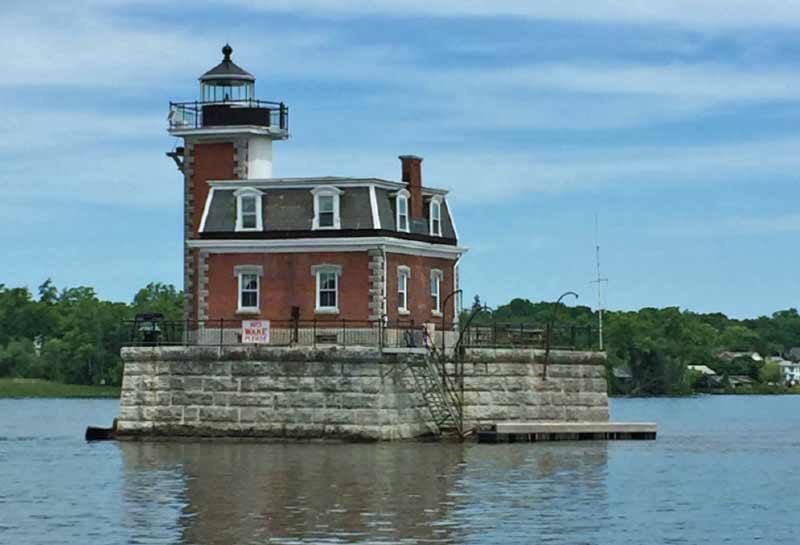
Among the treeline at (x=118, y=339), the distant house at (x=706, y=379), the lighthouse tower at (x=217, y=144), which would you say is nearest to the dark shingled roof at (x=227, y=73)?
the lighthouse tower at (x=217, y=144)

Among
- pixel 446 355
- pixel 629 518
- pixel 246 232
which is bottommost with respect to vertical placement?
pixel 629 518

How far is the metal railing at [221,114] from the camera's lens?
6600 cm

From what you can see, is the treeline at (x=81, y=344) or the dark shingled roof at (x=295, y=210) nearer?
the dark shingled roof at (x=295, y=210)

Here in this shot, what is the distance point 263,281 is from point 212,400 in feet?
15.9

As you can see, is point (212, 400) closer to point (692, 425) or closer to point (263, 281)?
point (263, 281)

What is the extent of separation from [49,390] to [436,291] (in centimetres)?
8508

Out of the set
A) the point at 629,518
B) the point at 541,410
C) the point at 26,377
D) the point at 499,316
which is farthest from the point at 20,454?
the point at 499,316

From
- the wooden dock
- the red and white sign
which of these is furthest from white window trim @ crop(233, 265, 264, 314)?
the wooden dock

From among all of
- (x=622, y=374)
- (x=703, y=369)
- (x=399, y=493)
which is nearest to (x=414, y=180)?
(x=399, y=493)

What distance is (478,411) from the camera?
6109cm

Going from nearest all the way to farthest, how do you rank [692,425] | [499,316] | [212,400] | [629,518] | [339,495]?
[629,518]
[339,495]
[212,400]
[692,425]
[499,316]

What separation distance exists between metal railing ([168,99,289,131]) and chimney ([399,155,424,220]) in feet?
14.9

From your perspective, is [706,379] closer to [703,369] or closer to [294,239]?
[703,369]

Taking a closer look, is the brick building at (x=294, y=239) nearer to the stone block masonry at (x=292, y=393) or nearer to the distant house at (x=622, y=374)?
the stone block masonry at (x=292, y=393)
